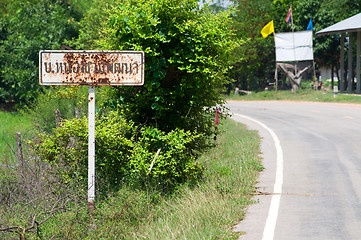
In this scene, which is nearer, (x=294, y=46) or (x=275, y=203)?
(x=275, y=203)

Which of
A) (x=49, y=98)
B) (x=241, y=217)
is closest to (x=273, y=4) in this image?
(x=49, y=98)

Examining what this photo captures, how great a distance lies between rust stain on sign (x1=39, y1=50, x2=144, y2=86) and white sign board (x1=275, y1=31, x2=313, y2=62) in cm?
3440

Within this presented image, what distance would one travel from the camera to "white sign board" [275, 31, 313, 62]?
4109cm

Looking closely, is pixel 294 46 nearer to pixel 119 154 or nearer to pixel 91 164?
pixel 119 154

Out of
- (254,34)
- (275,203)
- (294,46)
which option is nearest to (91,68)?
(275,203)

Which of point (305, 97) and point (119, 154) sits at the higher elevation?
point (305, 97)

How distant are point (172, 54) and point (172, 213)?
331cm

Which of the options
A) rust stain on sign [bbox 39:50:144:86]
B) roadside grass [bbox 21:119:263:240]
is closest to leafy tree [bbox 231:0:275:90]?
roadside grass [bbox 21:119:263:240]

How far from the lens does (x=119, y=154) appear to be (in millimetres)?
9516

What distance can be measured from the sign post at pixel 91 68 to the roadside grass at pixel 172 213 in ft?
3.96

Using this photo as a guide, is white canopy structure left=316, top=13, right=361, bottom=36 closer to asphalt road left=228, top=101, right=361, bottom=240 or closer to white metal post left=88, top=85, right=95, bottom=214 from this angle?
asphalt road left=228, top=101, right=361, bottom=240

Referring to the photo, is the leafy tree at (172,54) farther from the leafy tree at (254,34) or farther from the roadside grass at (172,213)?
the leafy tree at (254,34)

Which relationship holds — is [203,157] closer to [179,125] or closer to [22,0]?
Result: [179,125]

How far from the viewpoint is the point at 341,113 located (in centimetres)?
2431
